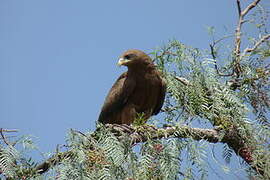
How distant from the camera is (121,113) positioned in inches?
229

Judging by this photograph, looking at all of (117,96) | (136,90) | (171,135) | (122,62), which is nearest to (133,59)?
(122,62)

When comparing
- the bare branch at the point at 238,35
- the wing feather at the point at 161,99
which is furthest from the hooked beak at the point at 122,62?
the bare branch at the point at 238,35

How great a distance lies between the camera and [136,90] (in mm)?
5691

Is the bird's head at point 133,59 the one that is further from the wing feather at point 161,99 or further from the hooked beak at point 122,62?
the wing feather at point 161,99

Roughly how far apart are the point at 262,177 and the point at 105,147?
3.56 ft

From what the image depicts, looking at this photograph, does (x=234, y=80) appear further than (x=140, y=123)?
Yes

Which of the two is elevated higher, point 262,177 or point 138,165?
point 138,165

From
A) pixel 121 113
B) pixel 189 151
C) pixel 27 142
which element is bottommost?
pixel 121 113

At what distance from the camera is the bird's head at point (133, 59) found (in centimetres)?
568

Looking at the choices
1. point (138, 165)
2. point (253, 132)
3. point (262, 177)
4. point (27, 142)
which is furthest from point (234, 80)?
point (27, 142)

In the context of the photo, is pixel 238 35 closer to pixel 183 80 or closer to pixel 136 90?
pixel 183 80

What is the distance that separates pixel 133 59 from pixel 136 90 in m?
0.35

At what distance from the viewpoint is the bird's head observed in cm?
568

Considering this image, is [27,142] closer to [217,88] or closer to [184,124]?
[184,124]
